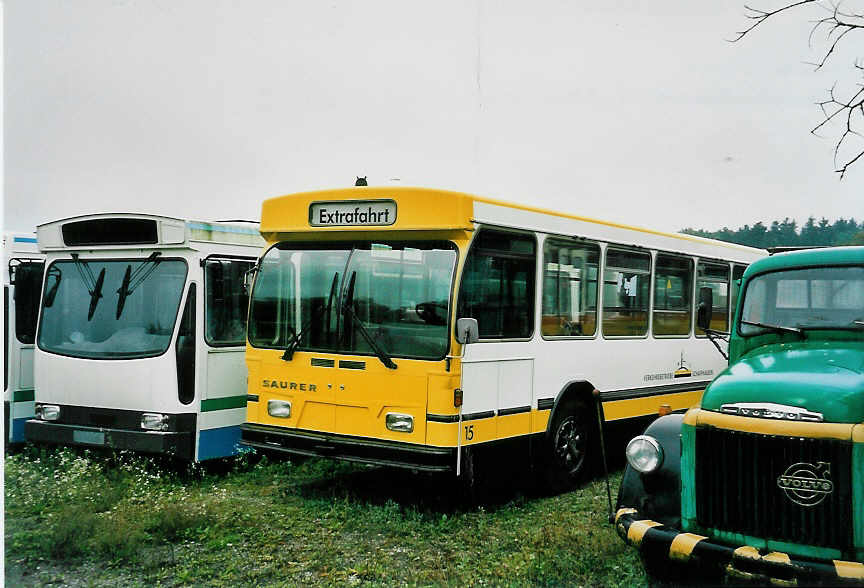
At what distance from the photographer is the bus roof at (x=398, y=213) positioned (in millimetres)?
7660

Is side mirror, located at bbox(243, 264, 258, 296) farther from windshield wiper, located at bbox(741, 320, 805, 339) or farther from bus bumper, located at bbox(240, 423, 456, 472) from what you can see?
windshield wiper, located at bbox(741, 320, 805, 339)

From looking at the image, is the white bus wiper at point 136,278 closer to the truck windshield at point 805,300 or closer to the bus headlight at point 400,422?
the bus headlight at point 400,422

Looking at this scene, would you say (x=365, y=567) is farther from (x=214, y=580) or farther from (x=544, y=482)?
(x=544, y=482)

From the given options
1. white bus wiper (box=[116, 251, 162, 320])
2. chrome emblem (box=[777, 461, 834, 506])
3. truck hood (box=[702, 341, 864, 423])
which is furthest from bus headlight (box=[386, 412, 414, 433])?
chrome emblem (box=[777, 461, 834, 506])

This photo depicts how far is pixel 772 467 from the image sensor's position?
501 centimetres

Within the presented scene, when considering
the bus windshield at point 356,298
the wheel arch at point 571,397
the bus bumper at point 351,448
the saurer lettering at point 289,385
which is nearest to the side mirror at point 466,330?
the bus windshield at point 356,298

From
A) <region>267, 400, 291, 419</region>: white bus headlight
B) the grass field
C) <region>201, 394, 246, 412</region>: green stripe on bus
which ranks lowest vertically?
the grass field

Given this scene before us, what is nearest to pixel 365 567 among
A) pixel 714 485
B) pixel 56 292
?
pixel 714 485

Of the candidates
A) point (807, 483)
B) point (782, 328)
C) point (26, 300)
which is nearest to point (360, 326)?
point (782, 328)

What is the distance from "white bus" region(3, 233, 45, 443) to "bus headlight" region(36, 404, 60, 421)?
0.91 m

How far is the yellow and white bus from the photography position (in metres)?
7.62

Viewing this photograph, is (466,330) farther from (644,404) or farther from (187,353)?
(644,404)

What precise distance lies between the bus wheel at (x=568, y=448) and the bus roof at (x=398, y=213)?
1.96m

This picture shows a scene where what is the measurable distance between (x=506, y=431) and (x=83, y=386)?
4649mm
